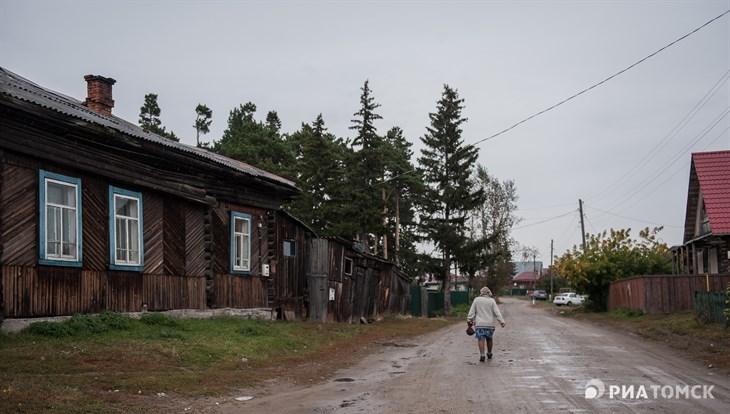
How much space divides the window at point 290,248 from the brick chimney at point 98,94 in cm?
748

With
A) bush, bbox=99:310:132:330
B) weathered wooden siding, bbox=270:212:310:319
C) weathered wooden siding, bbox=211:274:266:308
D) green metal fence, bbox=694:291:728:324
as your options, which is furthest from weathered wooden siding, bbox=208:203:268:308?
green metal fence, bbox=694:291:728:324

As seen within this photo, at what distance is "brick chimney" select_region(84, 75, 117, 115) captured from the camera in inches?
821

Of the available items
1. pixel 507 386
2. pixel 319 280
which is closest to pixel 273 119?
pixel 319 280

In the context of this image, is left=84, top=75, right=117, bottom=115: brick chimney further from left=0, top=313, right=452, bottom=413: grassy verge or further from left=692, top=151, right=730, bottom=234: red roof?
left=692, top=151, right=730, bottom=234: red roof

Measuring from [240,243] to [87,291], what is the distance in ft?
22.6

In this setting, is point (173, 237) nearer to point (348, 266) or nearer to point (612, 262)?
point (348, 266)

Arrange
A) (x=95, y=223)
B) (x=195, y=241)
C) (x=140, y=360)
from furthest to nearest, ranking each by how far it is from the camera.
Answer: (x=195, y=241) → (x=95, y=223) → (x=140, y=360)

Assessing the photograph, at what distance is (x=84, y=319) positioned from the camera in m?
14.1

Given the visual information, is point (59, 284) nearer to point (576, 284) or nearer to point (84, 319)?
point (84, 319)

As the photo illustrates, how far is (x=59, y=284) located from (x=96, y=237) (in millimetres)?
1568

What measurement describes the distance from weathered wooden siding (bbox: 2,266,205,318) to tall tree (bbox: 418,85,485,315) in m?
33.0

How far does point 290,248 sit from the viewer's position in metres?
24.3

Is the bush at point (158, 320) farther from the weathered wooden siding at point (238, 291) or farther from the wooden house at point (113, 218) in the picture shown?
the weathered wooden siding at point (238, 291)

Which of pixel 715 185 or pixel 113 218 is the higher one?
pixel 715 185
